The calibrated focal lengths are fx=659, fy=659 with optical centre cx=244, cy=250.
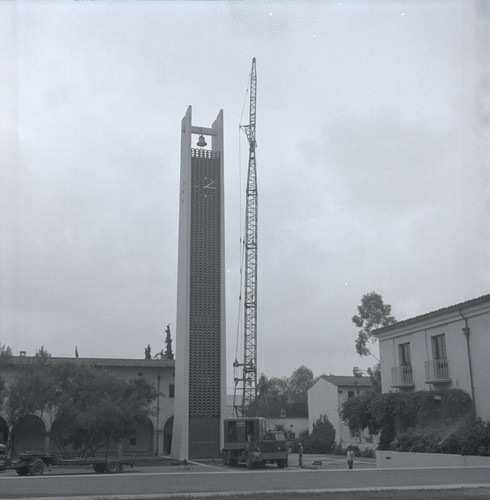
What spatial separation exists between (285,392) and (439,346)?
282ft

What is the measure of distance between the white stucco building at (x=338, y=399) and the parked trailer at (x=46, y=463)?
24.4m

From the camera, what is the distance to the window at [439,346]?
31.5m

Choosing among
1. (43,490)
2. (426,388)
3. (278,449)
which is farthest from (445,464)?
(43,490)

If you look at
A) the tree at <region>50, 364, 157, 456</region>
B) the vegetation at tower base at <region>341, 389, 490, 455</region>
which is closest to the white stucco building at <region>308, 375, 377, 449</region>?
the vegetation at tower base at <region>341, 389, 490, 455</region>

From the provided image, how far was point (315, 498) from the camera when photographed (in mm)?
16375

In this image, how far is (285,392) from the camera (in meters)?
116

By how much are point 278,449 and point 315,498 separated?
55.3 feet

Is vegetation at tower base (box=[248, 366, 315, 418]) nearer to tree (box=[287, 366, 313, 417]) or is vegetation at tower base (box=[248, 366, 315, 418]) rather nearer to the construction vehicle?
tree (box=[287, 366, 313, 417])

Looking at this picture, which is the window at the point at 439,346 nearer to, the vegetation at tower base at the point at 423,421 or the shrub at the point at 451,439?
the vegetation at tower base at the point at 423,421

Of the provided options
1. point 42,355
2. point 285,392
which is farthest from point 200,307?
point 285,392

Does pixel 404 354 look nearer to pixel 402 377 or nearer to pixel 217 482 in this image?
pixel 402 377

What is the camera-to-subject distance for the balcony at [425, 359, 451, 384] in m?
30.7

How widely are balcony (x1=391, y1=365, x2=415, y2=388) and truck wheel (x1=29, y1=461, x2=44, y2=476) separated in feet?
58.1

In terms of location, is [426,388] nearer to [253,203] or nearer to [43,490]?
[43,490]
